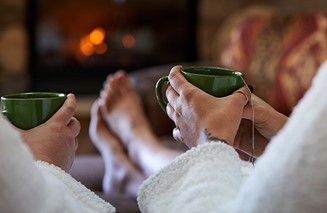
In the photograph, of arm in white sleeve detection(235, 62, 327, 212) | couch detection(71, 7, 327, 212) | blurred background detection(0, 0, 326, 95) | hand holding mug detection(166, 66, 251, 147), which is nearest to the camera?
arm in white sleeve detection(235, 62, 327, 212)

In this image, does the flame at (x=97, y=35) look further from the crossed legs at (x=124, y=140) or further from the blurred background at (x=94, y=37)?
the crossed legs at (x=124, y=140)

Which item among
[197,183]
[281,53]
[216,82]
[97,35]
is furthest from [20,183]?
[97,35]

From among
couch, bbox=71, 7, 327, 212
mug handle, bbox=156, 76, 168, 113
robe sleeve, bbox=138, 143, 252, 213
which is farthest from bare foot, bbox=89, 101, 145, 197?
robe sleeve, bbox=138, 143, 252, 213

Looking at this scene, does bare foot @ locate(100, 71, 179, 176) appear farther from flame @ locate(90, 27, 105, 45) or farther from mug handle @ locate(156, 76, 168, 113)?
flame @ locate(90, 27, 105, 45)

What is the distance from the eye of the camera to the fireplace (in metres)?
2.99

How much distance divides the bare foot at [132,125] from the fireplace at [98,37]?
115cm

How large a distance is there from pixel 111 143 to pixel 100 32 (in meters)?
1.49

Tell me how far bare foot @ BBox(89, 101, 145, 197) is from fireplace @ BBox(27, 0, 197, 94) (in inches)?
51.3

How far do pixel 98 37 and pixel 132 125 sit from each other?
4.62ft

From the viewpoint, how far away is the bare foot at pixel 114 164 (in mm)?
1505

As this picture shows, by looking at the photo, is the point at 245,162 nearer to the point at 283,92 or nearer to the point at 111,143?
the point at 111,143

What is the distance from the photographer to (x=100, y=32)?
3.06 m

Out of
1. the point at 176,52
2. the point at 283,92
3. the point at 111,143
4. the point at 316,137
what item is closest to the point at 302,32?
the point at 283,92

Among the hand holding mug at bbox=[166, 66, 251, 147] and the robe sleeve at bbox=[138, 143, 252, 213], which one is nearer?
the robe sleeve at bbox=[138, 143, 252, 213]
